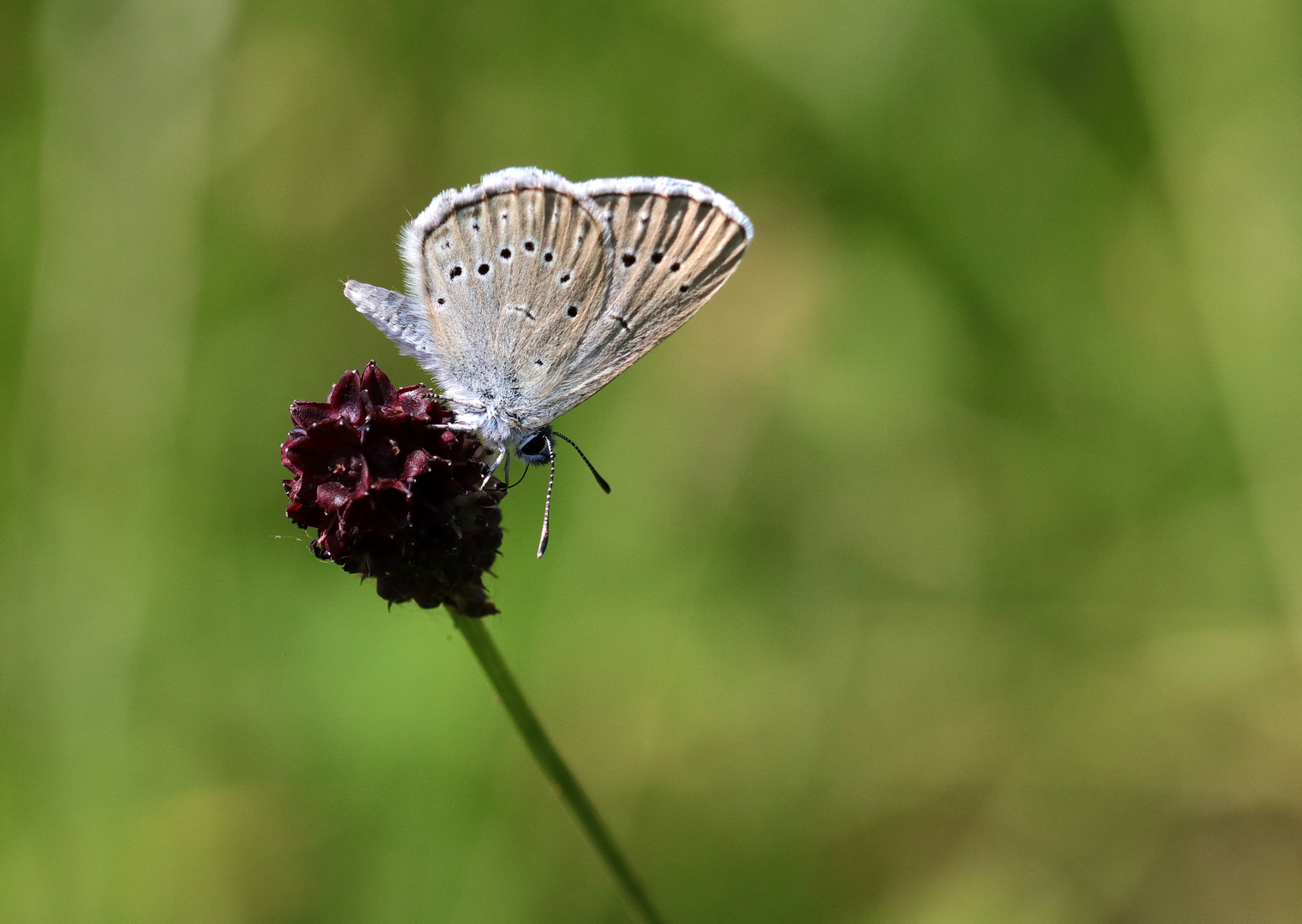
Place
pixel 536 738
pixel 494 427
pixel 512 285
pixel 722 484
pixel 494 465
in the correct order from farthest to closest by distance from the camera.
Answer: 1. pixel 722 484
2. pixel 512 285
3. pixel 494 427
4. pixel 494 465
5. pixel 536 738

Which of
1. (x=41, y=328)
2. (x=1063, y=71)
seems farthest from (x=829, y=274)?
(x=41, y=328)

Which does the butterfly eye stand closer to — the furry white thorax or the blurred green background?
the furry white thorax

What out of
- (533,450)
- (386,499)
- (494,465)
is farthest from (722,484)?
(386,499)

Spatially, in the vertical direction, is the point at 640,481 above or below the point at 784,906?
above

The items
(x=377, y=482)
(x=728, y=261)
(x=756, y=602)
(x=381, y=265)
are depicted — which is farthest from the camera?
(x=381, y=265)

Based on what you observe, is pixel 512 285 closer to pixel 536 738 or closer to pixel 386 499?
pixel 386 499

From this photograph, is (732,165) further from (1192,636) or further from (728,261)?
(1192,636)
